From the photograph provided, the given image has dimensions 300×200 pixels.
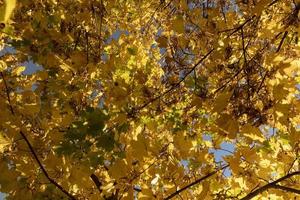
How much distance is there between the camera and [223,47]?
2939mm

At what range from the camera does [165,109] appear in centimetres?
328

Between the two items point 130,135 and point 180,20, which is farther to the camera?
point 130,135

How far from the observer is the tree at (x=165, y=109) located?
2.56 meters

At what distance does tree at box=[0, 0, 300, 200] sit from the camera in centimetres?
256

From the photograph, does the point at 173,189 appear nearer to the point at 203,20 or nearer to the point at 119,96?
the point at 119,96

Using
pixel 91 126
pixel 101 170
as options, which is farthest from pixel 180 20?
pixel 101 170

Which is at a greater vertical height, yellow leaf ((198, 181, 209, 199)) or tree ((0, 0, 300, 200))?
tree ((0, 0, 300, 200))

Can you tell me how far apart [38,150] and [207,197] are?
1.39 m

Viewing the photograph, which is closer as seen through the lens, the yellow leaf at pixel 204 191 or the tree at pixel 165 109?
the tree at pixel 165 109

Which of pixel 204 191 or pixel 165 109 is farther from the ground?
pixel 165 109

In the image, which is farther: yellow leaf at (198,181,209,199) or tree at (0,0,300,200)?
yellow leaf at (198,181,209,199)

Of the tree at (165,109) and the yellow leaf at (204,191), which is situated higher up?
the tree at (165,109)

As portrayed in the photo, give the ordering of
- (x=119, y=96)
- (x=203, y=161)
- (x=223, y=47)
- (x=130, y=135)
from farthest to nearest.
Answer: (x=130, y=135), (x=203, y=161), (x=223, y=47), (x=119, y=96)

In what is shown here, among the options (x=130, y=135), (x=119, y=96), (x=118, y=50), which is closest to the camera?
(x=119, y=96)
